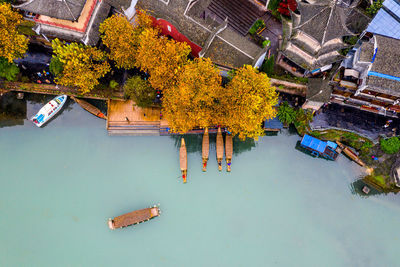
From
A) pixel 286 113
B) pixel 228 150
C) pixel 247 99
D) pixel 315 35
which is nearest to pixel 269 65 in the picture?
pixel 315 35

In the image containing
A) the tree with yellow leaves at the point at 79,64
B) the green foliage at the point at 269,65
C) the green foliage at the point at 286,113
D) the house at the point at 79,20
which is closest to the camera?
the house at the point at 79,20

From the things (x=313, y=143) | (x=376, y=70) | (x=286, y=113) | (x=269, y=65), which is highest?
(x=376, y=70)

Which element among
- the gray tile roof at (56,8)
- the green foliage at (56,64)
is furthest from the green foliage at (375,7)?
the green foliage at (56,64)

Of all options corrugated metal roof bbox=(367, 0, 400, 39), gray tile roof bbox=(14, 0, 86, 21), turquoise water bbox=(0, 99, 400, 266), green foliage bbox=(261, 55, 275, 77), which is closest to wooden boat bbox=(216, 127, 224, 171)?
turquoise water bbox=(0, 99, 400, 266)

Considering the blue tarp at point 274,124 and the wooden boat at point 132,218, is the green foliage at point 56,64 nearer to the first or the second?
the wooden boat at point 132,218

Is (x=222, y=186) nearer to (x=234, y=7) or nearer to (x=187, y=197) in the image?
(x=187, y=197)

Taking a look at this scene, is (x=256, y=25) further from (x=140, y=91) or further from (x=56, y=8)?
(x=56, y=8)
